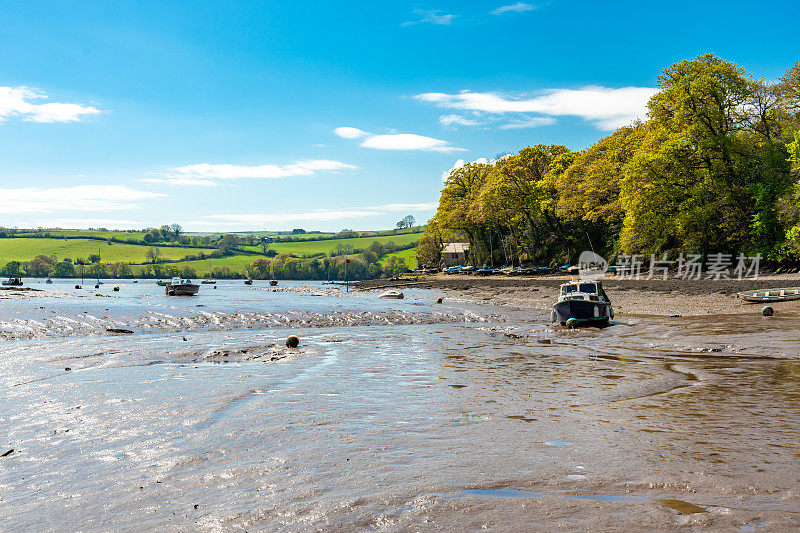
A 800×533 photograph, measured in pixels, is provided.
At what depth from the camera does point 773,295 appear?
33.4 m

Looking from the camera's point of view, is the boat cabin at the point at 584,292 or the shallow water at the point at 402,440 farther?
the boat cabin at the point at 584,292

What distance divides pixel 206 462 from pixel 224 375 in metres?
7.75

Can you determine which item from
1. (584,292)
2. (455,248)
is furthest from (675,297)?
(455,248)

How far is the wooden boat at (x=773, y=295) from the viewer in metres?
32.8

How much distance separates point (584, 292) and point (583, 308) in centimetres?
211

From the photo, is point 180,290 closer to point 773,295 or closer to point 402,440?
point 773,295

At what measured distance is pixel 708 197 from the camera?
51688 millimetres

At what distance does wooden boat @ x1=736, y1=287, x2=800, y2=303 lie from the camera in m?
32.8

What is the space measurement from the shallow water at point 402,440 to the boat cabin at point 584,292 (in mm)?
11046

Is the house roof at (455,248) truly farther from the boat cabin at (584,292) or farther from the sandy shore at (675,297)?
the boat cabin at (584,292)

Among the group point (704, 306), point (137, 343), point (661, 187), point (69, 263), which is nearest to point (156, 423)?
point (137, 343)

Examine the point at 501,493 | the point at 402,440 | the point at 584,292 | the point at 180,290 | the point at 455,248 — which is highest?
the point at 455,248

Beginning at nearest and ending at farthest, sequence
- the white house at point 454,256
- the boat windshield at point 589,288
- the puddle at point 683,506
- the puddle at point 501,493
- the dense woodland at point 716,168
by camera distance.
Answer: the puddle at point 683,506, the puddle at point 501,493, the boat windshield at point 589,288, the dense woodland at point 716,168, the white house at point 454,256

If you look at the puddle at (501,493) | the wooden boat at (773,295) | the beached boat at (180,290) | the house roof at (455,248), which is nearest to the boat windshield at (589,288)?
the wooden boat at (773,295)
